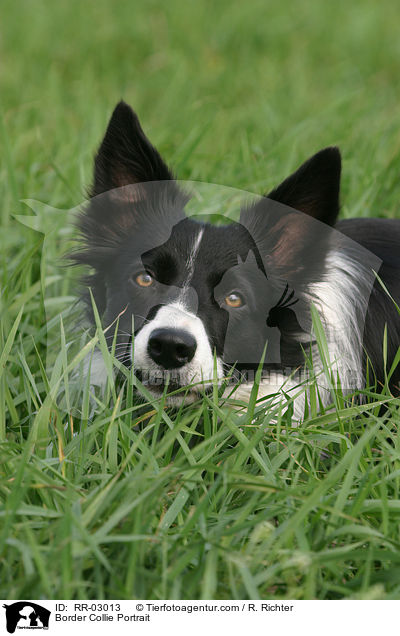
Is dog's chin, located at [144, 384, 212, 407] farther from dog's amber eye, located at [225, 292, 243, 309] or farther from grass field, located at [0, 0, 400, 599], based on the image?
dog's amber eye, located at [225, 292, 243, 309]

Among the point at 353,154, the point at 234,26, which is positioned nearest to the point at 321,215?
the point at 353,154

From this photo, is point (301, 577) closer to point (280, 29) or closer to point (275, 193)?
point (275, 193)

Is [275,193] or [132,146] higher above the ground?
[132,146]

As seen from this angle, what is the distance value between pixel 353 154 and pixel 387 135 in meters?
0.40

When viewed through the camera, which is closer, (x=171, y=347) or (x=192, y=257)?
(x=171, y=347)

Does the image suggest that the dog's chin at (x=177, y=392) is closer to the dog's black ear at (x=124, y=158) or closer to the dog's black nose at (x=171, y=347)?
the dog's black nose at (x=171, y=347)

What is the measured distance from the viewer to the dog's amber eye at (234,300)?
2.66 meters

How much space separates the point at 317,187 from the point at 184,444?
109cm

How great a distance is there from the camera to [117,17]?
802 cm

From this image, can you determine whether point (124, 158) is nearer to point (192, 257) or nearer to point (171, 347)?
point (192, 257)

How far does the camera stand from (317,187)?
8.49ft
